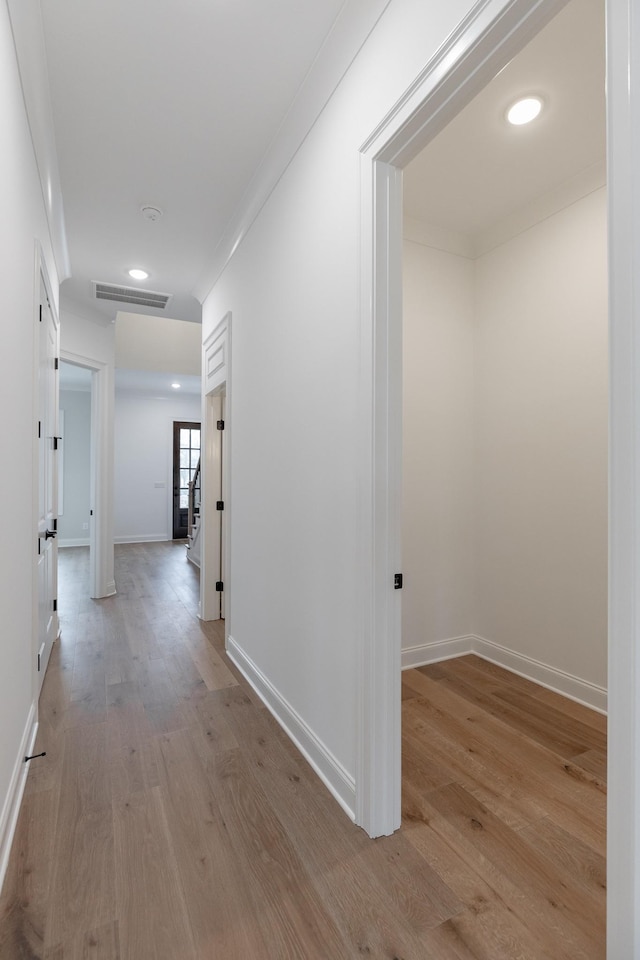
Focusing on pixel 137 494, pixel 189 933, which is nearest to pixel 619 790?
pixel 189 933

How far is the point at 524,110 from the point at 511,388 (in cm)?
147

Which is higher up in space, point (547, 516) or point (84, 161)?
point (84, 161)

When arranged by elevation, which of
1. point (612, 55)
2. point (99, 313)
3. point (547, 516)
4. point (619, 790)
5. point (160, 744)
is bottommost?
point (160, 744)

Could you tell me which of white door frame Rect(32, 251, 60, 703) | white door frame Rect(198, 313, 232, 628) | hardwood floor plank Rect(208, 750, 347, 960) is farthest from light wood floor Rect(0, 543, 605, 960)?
white door frame Rect(198, 313, 232, 628)

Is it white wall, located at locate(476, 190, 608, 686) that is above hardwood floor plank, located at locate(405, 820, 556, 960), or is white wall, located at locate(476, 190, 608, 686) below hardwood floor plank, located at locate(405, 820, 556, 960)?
above

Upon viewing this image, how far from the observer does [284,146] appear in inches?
91.9

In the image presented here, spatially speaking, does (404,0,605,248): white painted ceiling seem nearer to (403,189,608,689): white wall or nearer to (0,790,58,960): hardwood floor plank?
(403,189,608,689): white wall

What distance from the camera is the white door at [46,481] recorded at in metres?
2.64

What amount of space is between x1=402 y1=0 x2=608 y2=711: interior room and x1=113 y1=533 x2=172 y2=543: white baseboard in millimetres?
6866

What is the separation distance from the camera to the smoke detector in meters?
2.95

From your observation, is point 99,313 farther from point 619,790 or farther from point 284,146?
point 619,790

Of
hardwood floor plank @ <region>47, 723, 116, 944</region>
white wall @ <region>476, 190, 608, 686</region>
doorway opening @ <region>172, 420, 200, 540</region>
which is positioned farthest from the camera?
doorway opening @ <region>172, 420, 200, 540</region>

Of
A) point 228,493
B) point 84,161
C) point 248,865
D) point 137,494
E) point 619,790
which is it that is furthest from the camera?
point 137,494

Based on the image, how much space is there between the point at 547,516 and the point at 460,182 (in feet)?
6.62
